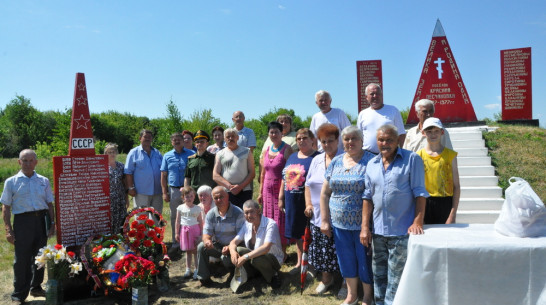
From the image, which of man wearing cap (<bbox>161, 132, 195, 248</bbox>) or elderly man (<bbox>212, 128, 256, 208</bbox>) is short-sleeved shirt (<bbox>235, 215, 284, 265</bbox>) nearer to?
elderly man (<bbox>212, 128, 256, 208</bbox>)

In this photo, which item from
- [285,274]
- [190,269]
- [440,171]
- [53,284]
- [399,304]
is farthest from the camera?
[190,269]

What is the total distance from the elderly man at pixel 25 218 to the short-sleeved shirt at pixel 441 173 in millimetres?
4077

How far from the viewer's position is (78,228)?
17.1ft

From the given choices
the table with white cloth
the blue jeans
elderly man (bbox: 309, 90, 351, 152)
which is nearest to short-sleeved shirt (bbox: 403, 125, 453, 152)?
elderly man (bbox: 309, 90, 351, 152)

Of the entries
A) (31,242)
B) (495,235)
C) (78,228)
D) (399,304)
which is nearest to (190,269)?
(78,228)

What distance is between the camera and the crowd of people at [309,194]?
11.1ft

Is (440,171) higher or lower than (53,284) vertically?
higher

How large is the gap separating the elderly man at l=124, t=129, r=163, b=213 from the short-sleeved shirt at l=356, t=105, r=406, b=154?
325cm

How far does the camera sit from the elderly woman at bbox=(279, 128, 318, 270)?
4.75 meters

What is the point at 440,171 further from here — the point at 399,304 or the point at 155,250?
the point at 155,250

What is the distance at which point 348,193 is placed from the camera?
3725 mm

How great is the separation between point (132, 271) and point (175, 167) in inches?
89.0

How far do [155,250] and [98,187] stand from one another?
41.9 inches

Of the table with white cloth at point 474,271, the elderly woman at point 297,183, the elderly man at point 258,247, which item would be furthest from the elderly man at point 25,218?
the table with white cloth at point 474,271
